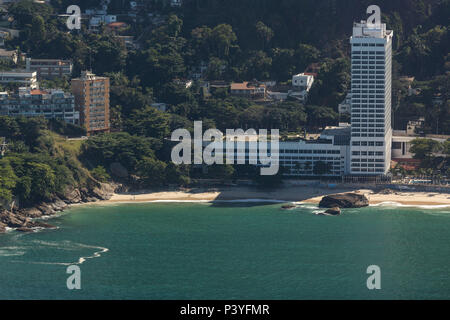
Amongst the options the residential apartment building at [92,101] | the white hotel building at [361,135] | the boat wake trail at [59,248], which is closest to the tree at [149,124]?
the residential apartment building at [92,101]

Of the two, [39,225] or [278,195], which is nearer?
[39,225]

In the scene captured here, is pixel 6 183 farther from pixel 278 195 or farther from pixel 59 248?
pixel 278 195

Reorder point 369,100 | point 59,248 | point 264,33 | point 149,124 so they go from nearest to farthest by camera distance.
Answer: point 59,248, point 369,100, point 149,124, point 264,33

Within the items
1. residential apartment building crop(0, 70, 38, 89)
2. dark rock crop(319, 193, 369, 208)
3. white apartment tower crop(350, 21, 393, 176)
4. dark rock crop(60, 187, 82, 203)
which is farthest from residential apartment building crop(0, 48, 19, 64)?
dark rock crop(319, 193, 369, 208)

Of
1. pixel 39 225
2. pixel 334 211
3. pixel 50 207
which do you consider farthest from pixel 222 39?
pixel 39 225

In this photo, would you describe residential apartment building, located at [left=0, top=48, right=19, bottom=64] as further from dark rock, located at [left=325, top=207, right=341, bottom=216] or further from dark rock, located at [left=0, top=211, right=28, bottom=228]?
dark rock, located at [left=325, top=207, right=341, bottom=216]
